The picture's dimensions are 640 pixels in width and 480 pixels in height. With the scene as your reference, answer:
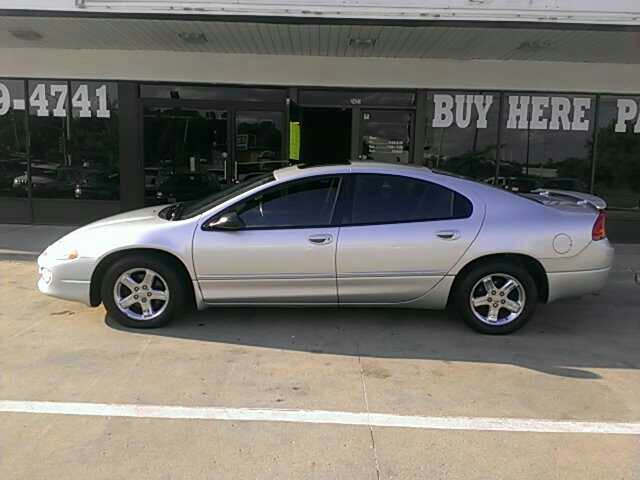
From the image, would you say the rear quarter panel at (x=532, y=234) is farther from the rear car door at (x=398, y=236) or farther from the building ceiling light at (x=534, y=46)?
the building ceiling light at (x=534, y=46)

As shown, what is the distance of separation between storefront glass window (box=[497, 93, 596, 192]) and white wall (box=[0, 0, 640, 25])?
2.79m

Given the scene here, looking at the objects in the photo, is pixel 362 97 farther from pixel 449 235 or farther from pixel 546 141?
pixel 449 235

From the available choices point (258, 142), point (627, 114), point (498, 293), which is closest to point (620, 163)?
point (627, 114)

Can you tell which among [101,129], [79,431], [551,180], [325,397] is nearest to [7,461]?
[79,431]

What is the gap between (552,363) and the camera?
450cm

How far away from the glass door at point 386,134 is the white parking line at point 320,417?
22.5ft

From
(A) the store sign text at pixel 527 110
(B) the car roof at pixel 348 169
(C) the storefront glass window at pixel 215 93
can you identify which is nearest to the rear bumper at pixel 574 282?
(B) the car roof at pixel 348 169

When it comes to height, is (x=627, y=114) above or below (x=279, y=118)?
above

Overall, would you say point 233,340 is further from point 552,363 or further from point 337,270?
point 552,363

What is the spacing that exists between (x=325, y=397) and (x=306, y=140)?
23.3 feet

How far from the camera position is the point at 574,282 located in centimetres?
505

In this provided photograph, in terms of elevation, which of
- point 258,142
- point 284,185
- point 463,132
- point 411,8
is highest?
point 411,8

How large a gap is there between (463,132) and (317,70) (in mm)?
2782

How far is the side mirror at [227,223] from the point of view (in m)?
4.88
